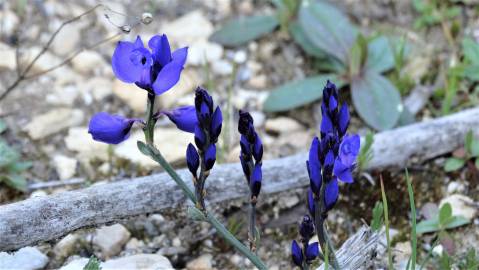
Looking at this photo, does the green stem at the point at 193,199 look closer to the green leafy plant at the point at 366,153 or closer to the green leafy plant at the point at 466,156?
the green leafy plant at the point at 366,153

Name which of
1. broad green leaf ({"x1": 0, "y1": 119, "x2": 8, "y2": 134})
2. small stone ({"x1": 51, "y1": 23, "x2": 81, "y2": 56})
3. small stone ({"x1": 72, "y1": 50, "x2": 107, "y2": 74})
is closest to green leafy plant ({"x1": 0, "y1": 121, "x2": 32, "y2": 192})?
broad green leaf ({"x1": 0, "y1": 119, "x2": 8, "y2": 134})

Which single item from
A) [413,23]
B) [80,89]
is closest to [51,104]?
[80,89]

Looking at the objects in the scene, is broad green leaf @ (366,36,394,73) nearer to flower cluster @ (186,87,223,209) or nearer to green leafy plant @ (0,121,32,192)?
green leafy plant @ (0,121,32,192)

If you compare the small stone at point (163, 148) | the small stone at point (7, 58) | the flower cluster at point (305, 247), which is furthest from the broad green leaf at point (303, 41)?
the flower cluster at point (305, 247)

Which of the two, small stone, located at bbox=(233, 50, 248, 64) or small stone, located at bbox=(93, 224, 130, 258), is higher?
small stone, located at bbox=(233, 50, 248, 64)

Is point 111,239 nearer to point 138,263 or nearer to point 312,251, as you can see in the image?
point 138,263

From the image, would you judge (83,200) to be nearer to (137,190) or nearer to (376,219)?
(137,190)
